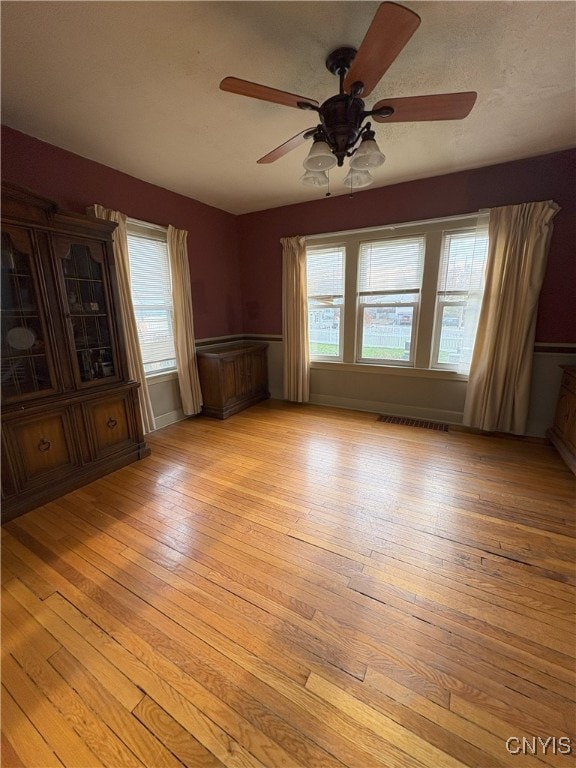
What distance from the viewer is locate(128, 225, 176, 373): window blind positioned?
3.23m

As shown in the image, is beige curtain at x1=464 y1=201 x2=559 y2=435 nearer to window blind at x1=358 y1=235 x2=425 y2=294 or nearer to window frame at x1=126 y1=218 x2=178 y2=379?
window blind at x1=358 y1=235 x2=425 y2=294

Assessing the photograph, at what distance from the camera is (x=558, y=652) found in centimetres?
125

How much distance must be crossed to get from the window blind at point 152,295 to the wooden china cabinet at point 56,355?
676 millimetres

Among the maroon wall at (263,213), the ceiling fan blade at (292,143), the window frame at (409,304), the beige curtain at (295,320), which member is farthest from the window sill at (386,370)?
the ceiling fan blade at (292,143)

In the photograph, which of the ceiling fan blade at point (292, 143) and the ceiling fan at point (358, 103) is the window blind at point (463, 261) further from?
the ceiling fan blade at point (292, 143)

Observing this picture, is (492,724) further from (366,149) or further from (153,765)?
(366,149)

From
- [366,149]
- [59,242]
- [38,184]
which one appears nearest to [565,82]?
[366,149]

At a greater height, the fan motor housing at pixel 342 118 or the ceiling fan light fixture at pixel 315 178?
the fan motor housing at pixel 342 118

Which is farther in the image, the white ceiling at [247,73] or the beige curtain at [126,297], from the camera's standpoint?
the beige curtain at [126,297]

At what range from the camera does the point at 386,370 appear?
152 inches

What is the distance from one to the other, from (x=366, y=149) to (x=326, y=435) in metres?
2.56

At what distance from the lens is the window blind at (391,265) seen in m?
3.48
